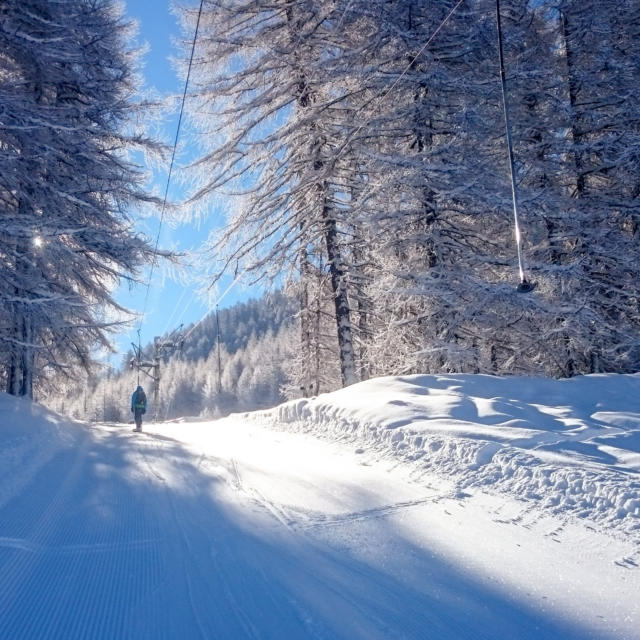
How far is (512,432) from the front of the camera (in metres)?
5.31

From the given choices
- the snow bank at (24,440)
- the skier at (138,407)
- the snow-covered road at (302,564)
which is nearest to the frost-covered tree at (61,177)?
the snow bank at (24,440)

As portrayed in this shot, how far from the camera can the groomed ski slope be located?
256 cm

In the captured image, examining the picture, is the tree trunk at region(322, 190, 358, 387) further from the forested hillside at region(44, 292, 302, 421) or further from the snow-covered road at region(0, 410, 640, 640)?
the forested hillside at region(44, 292, 302, 421)

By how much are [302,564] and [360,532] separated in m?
0.75

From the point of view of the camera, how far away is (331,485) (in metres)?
5.10

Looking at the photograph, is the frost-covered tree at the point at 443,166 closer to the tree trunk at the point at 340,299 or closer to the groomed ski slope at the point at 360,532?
the tree trunk at the point at 340,299

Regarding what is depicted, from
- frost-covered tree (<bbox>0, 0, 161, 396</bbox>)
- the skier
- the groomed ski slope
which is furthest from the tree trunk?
the skier

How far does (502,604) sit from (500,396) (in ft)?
16.3

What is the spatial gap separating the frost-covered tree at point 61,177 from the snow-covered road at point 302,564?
6.59 meters

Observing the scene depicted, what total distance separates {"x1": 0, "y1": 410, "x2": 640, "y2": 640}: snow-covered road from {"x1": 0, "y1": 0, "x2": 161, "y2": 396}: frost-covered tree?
6588 mm

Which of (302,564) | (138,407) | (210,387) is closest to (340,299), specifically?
(138,407)

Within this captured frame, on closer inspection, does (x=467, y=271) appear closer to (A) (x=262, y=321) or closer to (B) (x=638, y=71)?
(B) (x=638, y=71)

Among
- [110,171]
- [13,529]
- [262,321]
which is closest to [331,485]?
[13,529]

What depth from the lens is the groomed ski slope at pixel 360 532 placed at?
2564mm
